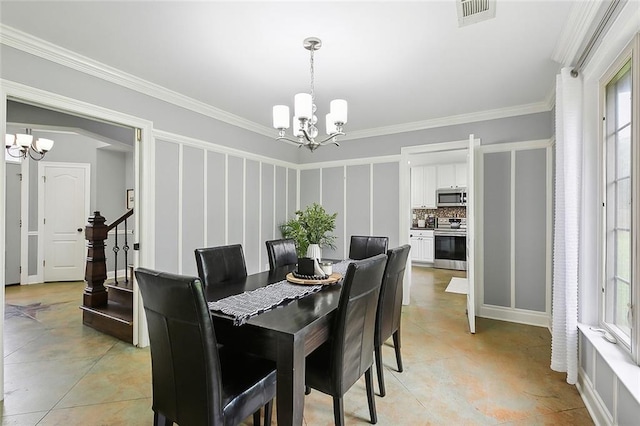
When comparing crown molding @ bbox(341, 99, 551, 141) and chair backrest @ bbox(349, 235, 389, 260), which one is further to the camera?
crown molding @ bbox(341, 99, 551, 141)

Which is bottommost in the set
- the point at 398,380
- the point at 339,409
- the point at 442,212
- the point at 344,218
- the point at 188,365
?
the point at 398,380

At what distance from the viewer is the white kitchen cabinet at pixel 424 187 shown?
7363 millimetres

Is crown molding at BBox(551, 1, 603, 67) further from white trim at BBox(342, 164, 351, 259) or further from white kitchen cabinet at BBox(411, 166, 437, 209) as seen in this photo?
white kitchen cabinet at BBox(411, 166, 437, 209)

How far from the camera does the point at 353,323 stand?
169cm

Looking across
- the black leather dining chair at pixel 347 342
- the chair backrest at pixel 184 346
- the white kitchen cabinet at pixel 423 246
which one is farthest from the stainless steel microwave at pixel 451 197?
the chair backrest at pixel 184 346

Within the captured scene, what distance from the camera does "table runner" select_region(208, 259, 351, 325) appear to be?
1.59 meters

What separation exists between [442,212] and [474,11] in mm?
6131

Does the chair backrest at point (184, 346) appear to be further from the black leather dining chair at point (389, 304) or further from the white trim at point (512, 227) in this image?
the white trim at point (512, 227)

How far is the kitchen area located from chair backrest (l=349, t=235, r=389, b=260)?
3927 mm

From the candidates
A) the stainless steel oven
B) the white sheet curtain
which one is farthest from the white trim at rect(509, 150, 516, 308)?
the stainless steel oven

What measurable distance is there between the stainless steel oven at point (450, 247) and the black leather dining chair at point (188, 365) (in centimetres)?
627

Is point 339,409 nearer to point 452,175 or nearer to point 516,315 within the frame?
point 516,315

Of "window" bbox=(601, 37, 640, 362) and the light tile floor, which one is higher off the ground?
"window" bbox=(601, 37, 640, 362)

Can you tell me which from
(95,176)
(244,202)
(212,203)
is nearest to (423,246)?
(244,202)
